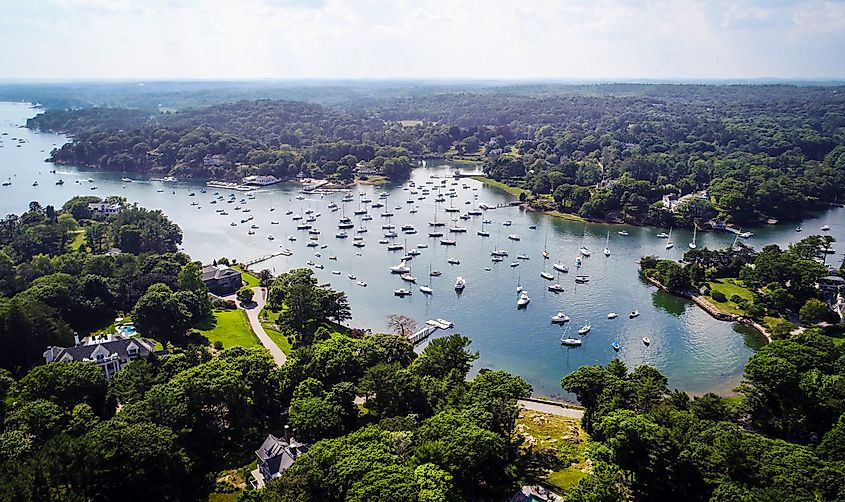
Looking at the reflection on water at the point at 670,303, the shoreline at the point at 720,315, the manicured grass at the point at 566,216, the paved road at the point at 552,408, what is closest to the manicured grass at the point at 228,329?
the paved road at the point at 552,408

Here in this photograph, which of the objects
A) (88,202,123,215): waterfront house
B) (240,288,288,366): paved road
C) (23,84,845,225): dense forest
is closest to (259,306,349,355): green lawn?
(240,288,288,366): paved road

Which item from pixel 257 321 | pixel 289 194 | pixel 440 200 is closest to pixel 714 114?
pixel 440 200

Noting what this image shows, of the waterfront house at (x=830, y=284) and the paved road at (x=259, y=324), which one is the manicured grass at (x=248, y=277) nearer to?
the paved road at (x=259, y=324)

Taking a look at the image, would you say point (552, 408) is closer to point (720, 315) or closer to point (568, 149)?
point (720, 315)

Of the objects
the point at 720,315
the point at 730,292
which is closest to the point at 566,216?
the point at 730,292

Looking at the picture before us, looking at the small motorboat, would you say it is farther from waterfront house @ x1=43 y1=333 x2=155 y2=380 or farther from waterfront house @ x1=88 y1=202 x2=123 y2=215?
waterfront house @ x1=88 y1=202 x2=123 y2=215

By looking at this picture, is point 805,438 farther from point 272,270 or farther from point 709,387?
point 272,270
